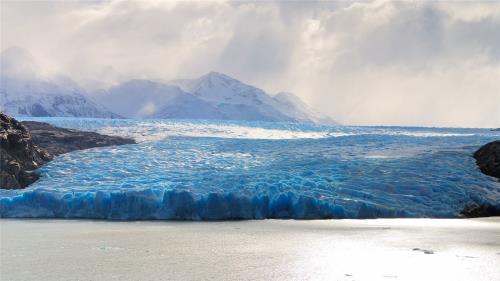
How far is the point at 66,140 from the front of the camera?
2086 cm

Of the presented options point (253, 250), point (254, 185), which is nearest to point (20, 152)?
point (254, 185)

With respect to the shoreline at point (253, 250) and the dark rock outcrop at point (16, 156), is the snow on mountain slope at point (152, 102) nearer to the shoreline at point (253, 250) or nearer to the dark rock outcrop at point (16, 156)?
the dark rock outcrop at point (16, 156)

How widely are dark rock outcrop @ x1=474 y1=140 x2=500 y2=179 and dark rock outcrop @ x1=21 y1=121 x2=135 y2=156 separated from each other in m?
12.8

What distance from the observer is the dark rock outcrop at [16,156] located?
14930mm

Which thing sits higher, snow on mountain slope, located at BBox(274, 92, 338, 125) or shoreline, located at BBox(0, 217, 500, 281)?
snow on mountain slope, located at BBox(274, 92, 338, 125)

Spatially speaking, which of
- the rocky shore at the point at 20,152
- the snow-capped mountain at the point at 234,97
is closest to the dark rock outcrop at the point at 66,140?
the rocky shore at the point at 20,152

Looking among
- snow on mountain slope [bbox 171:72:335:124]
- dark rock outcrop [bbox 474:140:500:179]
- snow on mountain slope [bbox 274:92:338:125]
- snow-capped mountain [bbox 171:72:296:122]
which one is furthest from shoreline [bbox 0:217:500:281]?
snow on mountain slope [bbox 274:92:338:125]

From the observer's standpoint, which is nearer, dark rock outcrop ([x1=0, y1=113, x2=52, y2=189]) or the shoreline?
the shoreline

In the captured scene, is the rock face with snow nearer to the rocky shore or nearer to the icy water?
the rocky shore

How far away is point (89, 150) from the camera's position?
1970cm

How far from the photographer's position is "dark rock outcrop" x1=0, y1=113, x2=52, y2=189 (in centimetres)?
1493

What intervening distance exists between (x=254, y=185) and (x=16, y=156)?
6.78 meters

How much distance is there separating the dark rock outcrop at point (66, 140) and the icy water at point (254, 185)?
1.12 m

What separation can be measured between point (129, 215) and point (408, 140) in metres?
13.6
